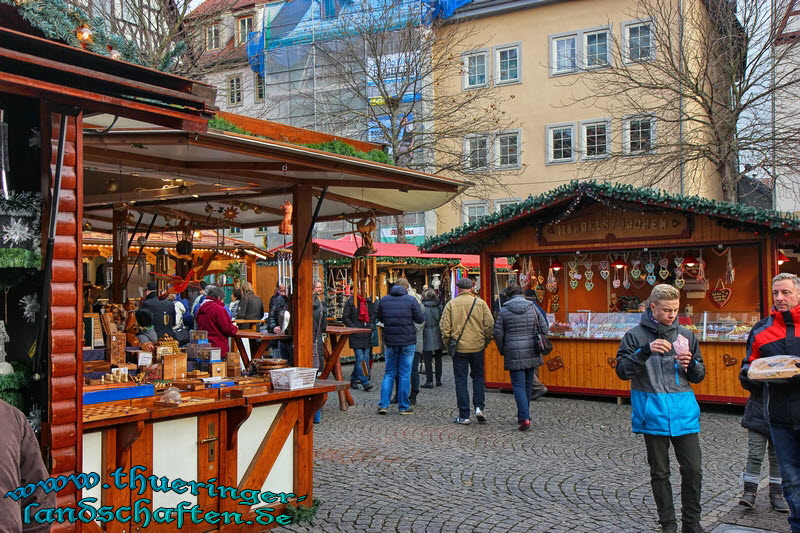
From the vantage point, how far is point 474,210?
30344mm

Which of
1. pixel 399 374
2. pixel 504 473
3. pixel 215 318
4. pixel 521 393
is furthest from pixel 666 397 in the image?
pixel 399 374

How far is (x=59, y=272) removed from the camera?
387 cm

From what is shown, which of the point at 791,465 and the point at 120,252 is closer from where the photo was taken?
the point at 791,465

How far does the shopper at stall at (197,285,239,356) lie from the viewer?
29.7 feet

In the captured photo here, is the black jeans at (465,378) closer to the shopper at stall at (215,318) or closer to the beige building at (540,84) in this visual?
the shopper at stall at (215,318)

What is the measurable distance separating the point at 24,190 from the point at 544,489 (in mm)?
4844

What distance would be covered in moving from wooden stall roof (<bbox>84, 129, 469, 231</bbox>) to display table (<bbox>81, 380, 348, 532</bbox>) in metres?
1.72

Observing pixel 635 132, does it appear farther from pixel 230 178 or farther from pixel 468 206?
pixel 230 178

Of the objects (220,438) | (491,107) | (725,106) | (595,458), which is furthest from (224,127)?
(491,107)

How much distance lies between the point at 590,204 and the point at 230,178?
6.97m

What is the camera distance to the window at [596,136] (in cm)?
2716

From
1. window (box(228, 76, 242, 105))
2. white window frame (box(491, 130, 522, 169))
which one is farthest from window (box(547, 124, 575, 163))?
window (box(228, 76, 242, 105))

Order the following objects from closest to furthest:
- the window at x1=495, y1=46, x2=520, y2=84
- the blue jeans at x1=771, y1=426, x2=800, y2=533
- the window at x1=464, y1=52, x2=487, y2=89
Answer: the blue jeans at x1=771, y1=426, x2=800, y2=533
the window at x1=495, y1=46, x2=520, y2=84
the window at x1=464, y1=52, x2=487, y2=89

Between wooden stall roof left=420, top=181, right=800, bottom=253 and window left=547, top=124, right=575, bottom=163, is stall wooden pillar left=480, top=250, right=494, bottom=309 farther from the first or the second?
window left=547, top=124, right=575, bottom=163
